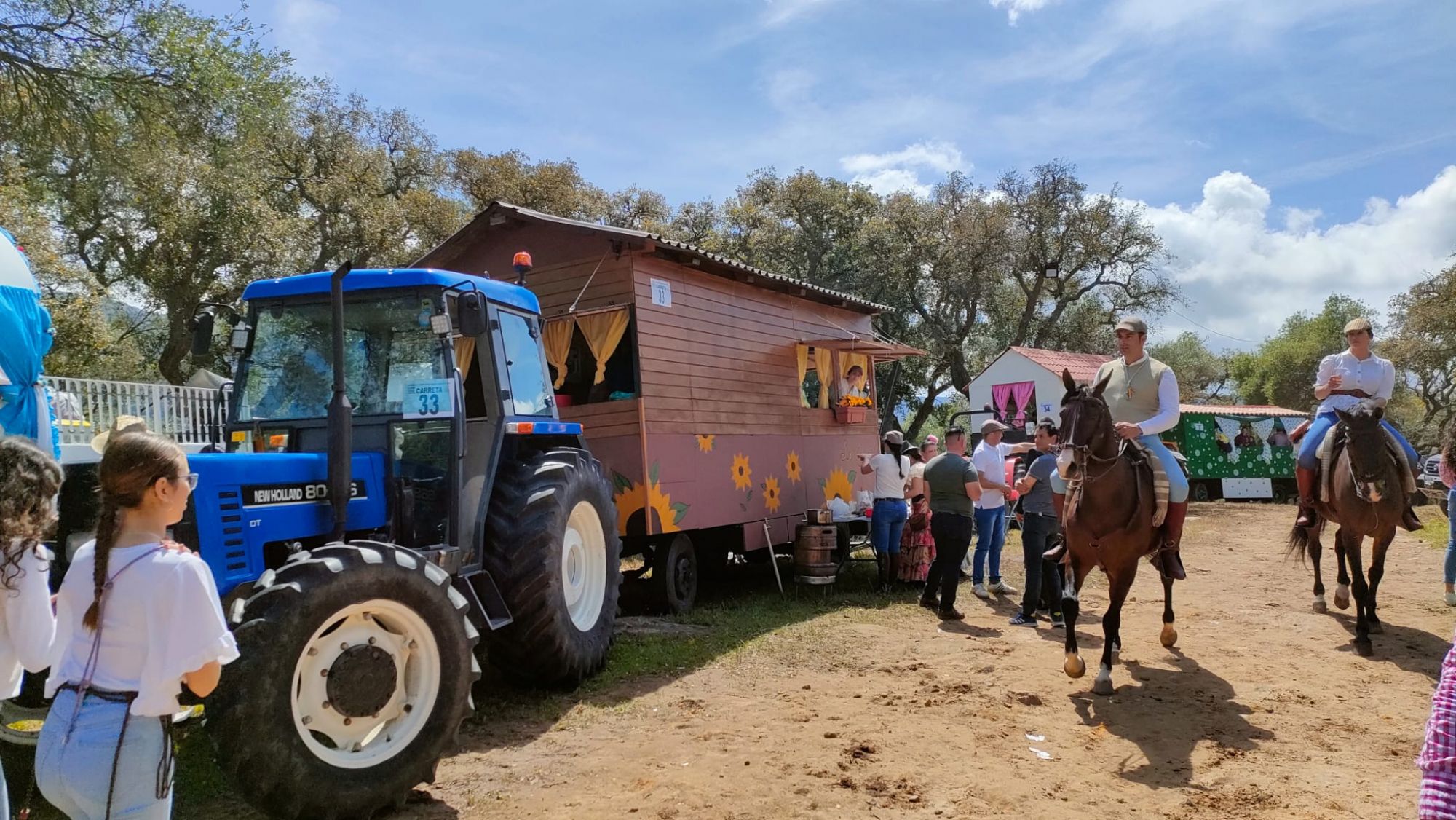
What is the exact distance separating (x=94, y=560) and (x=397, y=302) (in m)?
3.15

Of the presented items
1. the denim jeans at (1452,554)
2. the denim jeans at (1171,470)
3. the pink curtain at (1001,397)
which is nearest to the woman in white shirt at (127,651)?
the denim jeans at (1171,470)

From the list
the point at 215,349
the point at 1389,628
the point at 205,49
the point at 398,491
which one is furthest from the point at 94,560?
the point at 215,349

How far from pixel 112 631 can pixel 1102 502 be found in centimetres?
554

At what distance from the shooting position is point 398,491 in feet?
16.6

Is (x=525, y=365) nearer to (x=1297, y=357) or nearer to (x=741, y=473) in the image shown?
(x=741, y=473)

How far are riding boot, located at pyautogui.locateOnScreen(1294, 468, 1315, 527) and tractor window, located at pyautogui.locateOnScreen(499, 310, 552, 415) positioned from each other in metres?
6.35

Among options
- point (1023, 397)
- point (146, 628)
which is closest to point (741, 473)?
point (146, 628)

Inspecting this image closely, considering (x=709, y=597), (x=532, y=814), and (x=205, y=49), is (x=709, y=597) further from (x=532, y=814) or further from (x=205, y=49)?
(x=205, y=49)

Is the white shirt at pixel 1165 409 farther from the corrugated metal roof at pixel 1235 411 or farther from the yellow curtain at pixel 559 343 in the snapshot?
the corrugated metal roof at pixel 1235 411

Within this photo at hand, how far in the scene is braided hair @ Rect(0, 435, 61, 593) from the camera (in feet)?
7.36

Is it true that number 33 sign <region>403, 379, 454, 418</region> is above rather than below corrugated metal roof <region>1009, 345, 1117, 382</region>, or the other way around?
below

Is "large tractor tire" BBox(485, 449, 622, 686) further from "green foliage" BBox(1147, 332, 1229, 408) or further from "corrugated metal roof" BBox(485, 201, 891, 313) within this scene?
"green foliage" BBox(1147, 332, 1229, 408)

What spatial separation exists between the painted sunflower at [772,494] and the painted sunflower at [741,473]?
0.35 metres

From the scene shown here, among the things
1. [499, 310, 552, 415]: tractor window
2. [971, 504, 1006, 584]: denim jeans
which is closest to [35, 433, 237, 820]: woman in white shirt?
[499, 310, 552, 415]: tractor window
